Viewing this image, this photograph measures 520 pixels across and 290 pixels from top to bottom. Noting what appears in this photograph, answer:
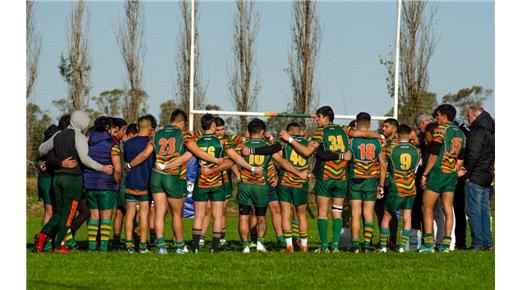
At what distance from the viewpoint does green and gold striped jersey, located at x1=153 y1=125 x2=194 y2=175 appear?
16594mm

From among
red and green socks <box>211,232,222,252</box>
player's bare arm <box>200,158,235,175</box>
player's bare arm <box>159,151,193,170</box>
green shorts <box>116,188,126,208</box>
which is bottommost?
red and green socks <box>211,232,222,252</box>

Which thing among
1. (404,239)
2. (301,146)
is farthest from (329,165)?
(404,239)

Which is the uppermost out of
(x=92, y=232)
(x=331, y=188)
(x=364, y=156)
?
(x=364, y=156)

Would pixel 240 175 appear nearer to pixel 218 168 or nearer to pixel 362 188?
pixel 218 168

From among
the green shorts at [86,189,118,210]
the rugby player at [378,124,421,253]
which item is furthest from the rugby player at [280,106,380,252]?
the green shorts at [86,189,118,210]

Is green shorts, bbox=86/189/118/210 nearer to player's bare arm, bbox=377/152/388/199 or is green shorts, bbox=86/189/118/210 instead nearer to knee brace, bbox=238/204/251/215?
knee brace, bbox=238/204/251/215

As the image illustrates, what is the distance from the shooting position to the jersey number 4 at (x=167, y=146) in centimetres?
1658

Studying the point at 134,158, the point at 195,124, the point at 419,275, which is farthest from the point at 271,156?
the point at 195,124

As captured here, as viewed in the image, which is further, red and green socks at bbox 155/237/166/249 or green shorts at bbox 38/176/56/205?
green shorts at bbox 38/176/56/205

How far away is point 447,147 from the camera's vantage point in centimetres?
1734

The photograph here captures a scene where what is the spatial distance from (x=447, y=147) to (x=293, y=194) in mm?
2397

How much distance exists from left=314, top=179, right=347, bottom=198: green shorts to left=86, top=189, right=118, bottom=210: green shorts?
10.1 ft

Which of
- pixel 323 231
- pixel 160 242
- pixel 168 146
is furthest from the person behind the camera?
pixel 323 231

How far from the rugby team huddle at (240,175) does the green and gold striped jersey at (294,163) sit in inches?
0.6
